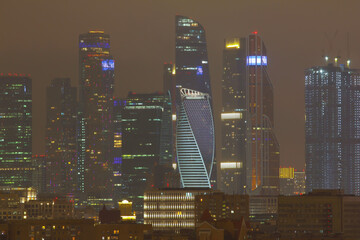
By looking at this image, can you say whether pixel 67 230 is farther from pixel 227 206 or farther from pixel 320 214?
pixel 320 214

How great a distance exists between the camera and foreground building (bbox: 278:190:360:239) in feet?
616

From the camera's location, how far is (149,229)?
149875mm

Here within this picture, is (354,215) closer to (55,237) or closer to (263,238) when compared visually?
(263,238)

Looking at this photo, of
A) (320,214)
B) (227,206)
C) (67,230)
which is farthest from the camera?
(227,206)

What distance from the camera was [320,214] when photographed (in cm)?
18875

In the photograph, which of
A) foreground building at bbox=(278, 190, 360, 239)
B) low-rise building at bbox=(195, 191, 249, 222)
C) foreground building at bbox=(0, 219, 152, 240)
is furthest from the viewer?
low-rise building at bbox=(195, 191, 249, 222)

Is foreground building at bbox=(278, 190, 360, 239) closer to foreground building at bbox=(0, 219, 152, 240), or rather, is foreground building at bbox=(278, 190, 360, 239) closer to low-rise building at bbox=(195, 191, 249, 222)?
low-rise building at bbox=(195, 191, 249, 222)

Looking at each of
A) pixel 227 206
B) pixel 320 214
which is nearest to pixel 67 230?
pixel 227 206

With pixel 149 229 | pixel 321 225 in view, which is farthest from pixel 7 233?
pixel 321 225

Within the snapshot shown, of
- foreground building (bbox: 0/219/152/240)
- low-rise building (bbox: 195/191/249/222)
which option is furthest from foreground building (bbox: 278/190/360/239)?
foreground building (bbox: 0/219/152/240)

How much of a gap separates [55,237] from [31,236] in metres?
2.90

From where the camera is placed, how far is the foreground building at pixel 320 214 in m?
188

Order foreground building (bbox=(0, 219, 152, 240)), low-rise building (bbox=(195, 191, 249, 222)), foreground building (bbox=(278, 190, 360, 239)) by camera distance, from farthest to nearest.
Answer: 1. low-rise building (bbox=(195, 191, 249, 222))
2. foreground building (bbox=(278, 190, 360, 239))
3. foreground building (bbox=(0, 219, 152, 240))

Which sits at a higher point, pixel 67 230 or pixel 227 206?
pixel 227 206
